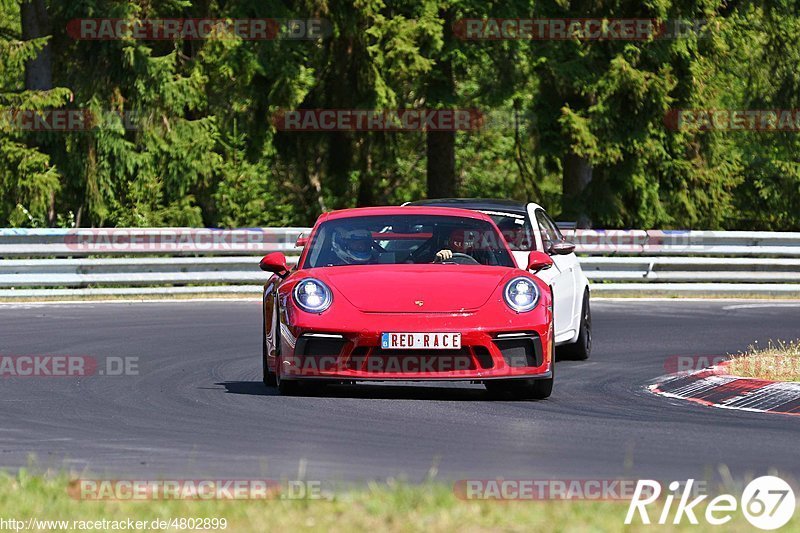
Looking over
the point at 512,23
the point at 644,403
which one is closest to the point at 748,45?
the point at 512,23

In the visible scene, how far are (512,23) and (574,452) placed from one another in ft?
79.3

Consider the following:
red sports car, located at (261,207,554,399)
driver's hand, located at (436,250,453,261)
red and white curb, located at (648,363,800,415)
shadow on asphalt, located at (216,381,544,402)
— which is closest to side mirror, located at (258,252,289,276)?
red sports car, located at (261,207,554,399)

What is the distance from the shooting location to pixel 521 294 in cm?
1084

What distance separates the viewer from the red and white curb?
1100cm

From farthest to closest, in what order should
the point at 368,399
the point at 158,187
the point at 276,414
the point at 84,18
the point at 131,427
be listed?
1. the point at 158,187
2. the point at 84,18
3. the point at 368,399
4. the point at 276,414
5. the point at 131,427

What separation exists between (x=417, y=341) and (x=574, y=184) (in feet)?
78.7

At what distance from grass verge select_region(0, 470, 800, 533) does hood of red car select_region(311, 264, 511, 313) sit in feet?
13.2

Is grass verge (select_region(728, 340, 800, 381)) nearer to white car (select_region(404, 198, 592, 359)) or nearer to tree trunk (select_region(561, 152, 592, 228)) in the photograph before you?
white car (select_region(404, 198, 592, 359))

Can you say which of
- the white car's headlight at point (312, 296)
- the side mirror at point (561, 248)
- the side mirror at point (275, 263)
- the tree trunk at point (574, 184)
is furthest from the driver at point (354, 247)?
the tree trunk at point (574, 184)

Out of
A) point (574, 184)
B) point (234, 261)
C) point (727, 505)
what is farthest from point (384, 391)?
point (574, 184)

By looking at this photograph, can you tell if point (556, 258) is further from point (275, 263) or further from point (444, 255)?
point (275, 263)

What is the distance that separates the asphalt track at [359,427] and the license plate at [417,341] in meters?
0.40

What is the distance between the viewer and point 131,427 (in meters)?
9.34

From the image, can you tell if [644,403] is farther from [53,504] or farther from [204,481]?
[53,504]
